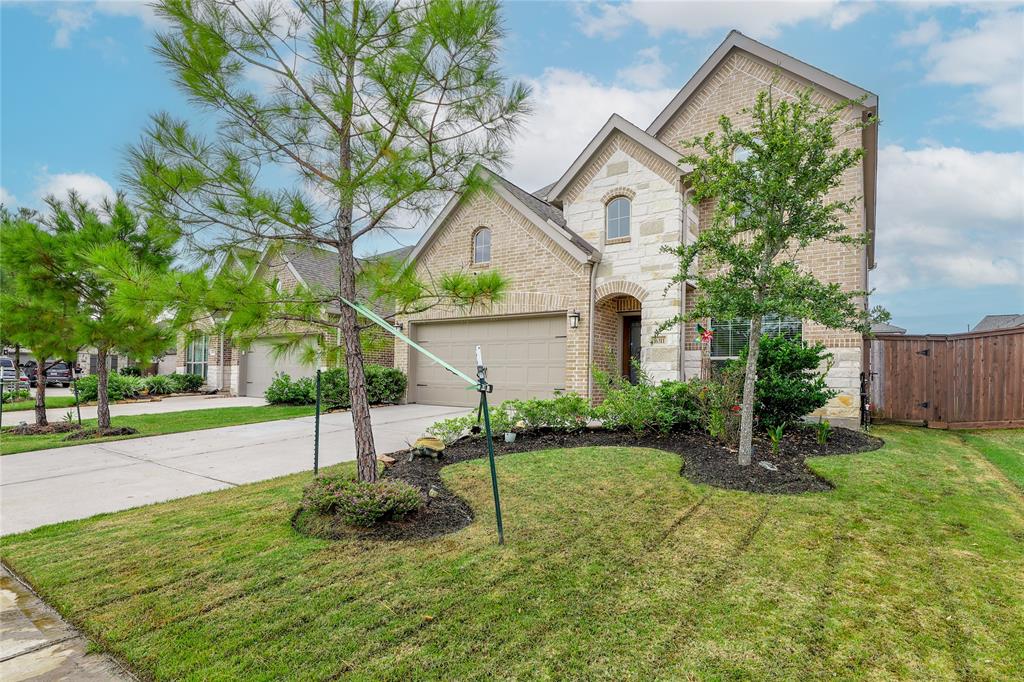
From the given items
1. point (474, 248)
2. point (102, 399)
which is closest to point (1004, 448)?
point (474, 248)

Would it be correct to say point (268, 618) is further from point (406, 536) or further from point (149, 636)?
point (406, 536)

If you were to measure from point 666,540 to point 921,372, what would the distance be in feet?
31.2

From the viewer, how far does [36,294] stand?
8.66 metres

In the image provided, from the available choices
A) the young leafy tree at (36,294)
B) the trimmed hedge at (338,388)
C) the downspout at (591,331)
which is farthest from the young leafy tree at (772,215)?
the young leafy tree at (36,294)

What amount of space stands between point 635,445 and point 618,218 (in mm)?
5986

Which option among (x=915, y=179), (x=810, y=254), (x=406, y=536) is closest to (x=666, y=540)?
(x=406, y=536)

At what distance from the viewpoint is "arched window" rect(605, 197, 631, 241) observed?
36.2 ft

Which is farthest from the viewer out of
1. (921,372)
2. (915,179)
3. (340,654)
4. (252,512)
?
(915,179)

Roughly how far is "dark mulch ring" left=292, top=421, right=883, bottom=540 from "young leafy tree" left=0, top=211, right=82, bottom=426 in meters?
6.95

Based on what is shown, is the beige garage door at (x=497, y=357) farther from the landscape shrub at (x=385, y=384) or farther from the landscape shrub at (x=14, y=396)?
the landscape shrub at (x=14, y=396)

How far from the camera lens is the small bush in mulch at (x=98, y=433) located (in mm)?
8883

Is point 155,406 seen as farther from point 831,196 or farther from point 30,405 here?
point 831,196

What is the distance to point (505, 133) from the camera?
445cm

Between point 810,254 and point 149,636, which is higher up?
point 810,254
